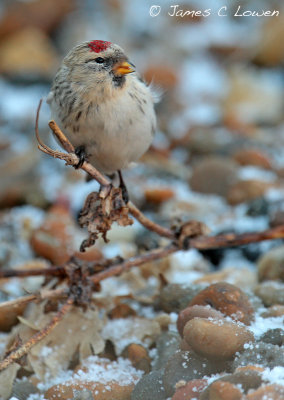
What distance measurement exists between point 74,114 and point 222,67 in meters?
3.07

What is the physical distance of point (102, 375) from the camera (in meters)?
1.72

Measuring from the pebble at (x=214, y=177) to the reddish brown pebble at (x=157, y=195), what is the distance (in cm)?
17

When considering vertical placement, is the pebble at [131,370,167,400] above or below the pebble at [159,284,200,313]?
below

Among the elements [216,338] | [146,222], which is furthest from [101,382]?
[146,222]

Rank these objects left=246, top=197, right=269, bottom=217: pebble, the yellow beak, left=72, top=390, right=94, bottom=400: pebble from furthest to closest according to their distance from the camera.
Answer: left=246, top=197, right=269, bottom=217: pebble < the yellow beak < left=72, top=390, right=94, bottom=400: pebble

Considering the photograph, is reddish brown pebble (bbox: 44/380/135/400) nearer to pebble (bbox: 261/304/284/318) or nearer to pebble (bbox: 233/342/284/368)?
pebble (bbox: 233/342/284/368)

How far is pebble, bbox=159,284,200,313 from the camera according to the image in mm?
1995

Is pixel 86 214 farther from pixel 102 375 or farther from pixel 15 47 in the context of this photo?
pixel 15 47

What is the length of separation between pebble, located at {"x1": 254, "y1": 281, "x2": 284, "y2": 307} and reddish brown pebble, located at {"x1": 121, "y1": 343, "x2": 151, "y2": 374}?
46cm

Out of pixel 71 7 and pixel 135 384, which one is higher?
pixel 71 7

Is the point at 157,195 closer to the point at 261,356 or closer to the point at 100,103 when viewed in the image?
the point at 100,103

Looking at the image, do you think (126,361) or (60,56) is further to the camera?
(60,56)

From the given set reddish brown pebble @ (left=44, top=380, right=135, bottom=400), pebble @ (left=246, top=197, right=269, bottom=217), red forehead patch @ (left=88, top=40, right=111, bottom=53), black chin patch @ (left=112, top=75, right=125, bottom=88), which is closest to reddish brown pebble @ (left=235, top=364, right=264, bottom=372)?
reddish brown pebble @ (left=44, top=380, right=135, bottom=400)

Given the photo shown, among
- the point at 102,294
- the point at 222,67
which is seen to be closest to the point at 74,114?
the point at 102,294
